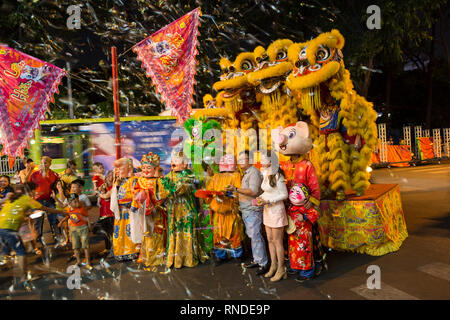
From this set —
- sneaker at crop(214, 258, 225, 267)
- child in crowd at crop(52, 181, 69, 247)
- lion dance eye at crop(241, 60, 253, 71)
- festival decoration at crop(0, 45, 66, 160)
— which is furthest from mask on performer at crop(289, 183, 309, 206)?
festival decoration at crop(0, 45, 66, 160)

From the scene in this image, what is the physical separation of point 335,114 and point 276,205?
196 centimetres

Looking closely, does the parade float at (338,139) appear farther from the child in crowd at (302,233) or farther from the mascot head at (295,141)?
the child in crowd at (302,233)

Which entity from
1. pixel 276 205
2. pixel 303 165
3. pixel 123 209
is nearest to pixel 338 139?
pixel 303 165

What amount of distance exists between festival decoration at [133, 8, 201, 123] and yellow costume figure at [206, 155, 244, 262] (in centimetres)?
106

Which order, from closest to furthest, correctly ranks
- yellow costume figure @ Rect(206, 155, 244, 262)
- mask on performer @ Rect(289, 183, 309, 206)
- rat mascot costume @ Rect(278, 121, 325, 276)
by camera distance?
mask on performer @ Rect(289, 183, 309, 206) < rat mascot costume @ Rect(278, 121, 325, 276) < yellow costume figure @ Rect(206, 155, 244, 262)

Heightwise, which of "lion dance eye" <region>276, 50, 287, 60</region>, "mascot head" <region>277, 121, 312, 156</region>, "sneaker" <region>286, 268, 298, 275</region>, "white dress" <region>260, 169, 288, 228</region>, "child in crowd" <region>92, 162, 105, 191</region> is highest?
"lion dance eye" <region>276, 50, 287, 60</region>

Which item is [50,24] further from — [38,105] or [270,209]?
[270,209]

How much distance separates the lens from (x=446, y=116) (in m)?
27.3

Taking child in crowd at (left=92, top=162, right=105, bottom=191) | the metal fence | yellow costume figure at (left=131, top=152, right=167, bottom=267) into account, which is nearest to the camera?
yellow costume figure at (left=131, top=152, right=167, bottom=267)

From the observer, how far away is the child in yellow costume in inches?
184

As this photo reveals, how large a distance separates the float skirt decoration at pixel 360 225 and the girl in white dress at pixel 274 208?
4.49 feet
